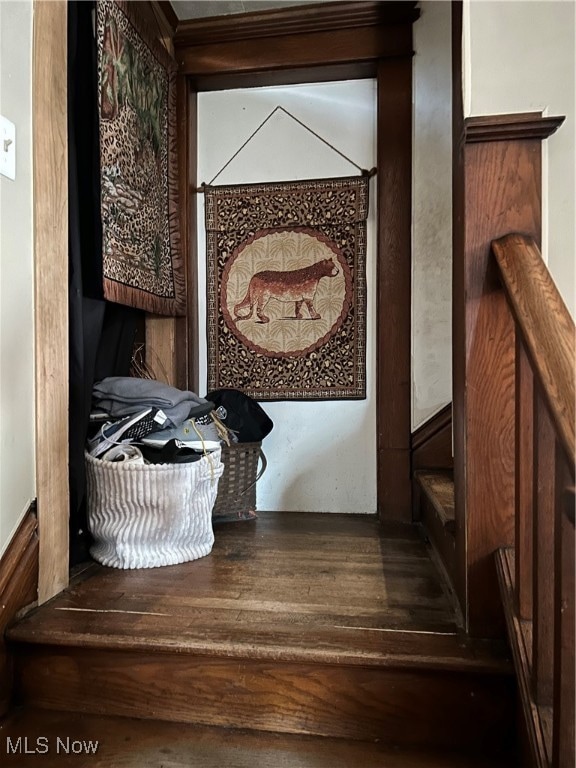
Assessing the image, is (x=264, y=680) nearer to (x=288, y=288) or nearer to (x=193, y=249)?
(x=288, y=288)

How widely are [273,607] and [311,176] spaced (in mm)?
1651

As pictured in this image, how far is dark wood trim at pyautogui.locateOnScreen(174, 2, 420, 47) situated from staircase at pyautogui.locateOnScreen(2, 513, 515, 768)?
2.05m

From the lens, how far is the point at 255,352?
6.38 ft

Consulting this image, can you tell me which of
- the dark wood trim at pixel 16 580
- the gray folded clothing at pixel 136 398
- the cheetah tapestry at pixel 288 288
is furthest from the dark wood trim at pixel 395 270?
the dark wood trim at pixel 16 580

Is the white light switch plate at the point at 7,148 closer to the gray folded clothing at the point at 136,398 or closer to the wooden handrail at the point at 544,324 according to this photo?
the gray folded clothing at the point at 136,398

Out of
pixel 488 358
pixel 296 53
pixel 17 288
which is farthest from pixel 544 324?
pixel 296 53

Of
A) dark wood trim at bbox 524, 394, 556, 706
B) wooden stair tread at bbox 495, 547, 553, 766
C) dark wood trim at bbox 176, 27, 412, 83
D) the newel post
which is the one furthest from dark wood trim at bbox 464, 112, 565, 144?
dark wood trim at bbox 176, 27, 412, 83

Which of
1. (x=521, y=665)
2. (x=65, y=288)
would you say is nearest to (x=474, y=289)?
(x=521, y=665)

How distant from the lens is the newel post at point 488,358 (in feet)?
2.98

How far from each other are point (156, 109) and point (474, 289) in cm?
149

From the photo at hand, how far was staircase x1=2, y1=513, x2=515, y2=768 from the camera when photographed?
2.83 ft

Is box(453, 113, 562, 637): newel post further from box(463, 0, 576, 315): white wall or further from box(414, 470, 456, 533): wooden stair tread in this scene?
box(414, 470, 456, 533): wooden stair tread

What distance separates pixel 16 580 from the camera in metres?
1.01

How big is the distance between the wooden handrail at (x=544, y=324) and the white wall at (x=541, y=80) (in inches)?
3.9
